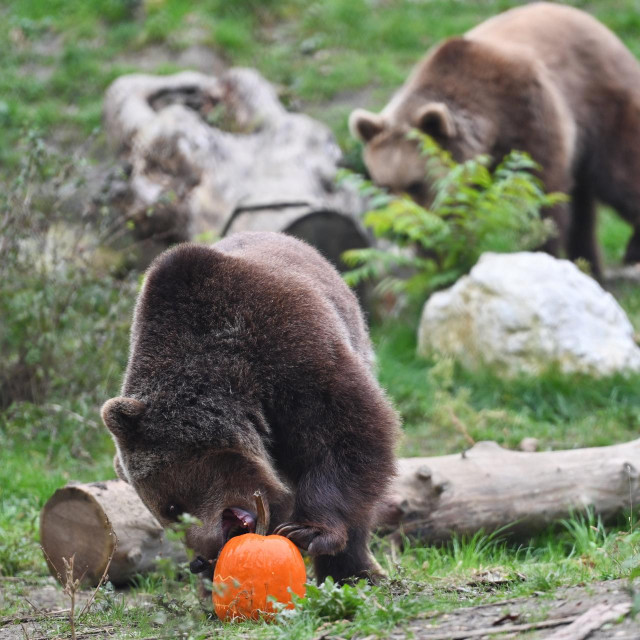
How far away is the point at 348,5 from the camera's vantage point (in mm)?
14898

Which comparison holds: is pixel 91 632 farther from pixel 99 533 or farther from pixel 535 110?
pixel 535 110

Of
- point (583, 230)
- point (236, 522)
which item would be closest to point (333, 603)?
point (236, 522)

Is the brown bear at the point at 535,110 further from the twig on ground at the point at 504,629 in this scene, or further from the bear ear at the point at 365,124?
Answer: the twig on ground at the point at 504,629

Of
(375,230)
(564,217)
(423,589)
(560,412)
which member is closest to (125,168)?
(375,230)

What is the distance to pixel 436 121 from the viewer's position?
9.62 m

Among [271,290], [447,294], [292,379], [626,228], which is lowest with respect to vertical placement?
[626,228]

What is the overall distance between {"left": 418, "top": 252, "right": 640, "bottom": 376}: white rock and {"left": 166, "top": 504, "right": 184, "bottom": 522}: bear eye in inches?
171

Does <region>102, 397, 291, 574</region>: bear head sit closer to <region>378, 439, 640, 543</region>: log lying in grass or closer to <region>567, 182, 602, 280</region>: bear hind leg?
<region>378, 439, 640, 543</region>: log lying in grass

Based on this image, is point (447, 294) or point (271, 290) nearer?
point (271, 290)

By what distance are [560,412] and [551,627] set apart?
15.1ft

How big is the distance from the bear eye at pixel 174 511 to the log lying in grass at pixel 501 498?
1.60 meters

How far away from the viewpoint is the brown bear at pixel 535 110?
9.64 metres

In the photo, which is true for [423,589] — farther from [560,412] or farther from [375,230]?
[375,230]

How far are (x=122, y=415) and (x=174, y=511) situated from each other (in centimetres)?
46
